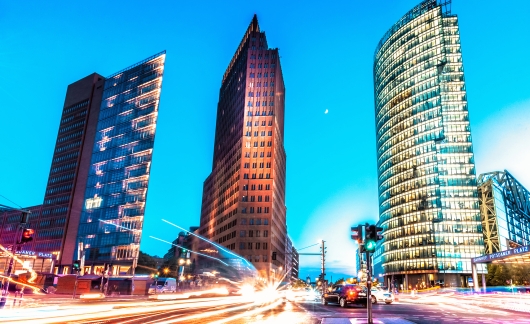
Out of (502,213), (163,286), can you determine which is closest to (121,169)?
(163,286)

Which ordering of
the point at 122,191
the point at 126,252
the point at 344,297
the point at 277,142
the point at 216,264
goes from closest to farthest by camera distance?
the point at 344,297, the point at 126,252, the point at 122,191, the point at 216,264, the point at 277,142

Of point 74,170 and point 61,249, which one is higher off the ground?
point 74,170

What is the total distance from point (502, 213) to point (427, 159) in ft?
94.0

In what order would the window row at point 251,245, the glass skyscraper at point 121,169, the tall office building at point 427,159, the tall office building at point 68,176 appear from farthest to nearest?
the tall office building at point 68,176 → the window row at point 251,245 → the tall office building at point 427,159 → the glass skyscraper at point 121,169

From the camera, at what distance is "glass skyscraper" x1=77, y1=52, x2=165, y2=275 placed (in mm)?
114250

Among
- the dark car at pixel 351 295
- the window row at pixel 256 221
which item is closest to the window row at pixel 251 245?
the window row at pixel 256 221

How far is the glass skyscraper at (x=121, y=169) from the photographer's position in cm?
11425

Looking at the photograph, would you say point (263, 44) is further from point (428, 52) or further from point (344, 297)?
Answer: point (344, 297)

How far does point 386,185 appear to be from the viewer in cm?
14388

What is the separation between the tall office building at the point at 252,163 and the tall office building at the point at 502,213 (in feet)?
216

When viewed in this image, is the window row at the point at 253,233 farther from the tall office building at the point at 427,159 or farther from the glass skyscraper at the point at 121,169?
the tall office building at the point at 427,159

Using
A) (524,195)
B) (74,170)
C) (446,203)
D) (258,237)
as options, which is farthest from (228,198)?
(524,195)

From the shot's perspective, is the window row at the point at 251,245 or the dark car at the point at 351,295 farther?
the window row at the point at 251,245

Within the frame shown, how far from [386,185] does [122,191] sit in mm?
91341
